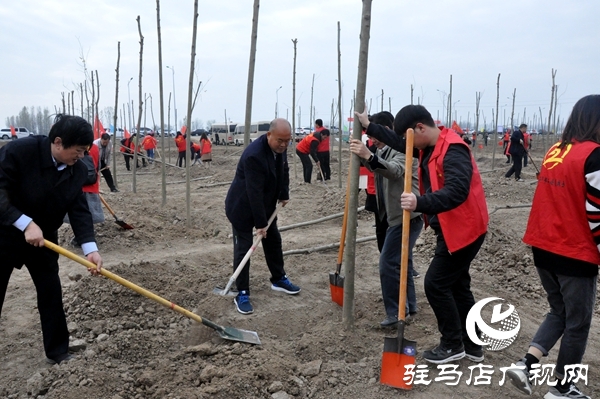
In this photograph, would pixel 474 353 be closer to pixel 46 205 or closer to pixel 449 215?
pixel 449 215

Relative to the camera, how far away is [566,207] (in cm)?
259

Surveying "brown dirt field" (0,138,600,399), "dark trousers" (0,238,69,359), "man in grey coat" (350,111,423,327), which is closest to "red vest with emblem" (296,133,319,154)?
"brown dirt field" (0,138,600,399)

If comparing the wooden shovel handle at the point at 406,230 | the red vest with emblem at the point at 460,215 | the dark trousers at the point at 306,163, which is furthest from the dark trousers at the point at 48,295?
the dark trousers at the point at 306,163

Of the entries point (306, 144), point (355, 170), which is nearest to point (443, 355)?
point (355, 170)

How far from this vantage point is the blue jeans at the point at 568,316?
260 centimetres

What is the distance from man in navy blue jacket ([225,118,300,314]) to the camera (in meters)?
4.06

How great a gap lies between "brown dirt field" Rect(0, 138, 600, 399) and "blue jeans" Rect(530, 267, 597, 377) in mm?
302

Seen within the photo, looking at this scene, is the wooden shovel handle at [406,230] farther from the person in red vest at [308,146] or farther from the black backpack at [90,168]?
the person in red vest at [308,146]

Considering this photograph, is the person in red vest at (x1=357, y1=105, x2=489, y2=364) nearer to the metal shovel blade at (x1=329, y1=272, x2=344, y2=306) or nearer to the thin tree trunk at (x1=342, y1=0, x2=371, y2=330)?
the thin tree trunk at (x1=342, y1=0, x2=371, y2=330)

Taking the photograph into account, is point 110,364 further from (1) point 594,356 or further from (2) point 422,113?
(1) point 594,356

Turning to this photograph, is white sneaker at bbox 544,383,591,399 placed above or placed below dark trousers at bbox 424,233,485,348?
below

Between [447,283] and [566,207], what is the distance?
0.78 metres

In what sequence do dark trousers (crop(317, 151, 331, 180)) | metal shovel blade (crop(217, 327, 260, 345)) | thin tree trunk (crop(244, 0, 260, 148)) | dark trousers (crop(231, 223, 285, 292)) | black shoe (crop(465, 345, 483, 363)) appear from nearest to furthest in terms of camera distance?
black shoe (crop(465, 345, 483, 363)), metal shovel blade (crop(217, 327, 260, 345)), dark trousers (crop(231, 223, 285, 292)), thin tree trunk (crop(244, 0, 260, 148)), dark trousers (crop(317, 151, 331, 180))

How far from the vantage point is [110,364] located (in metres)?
3.24
